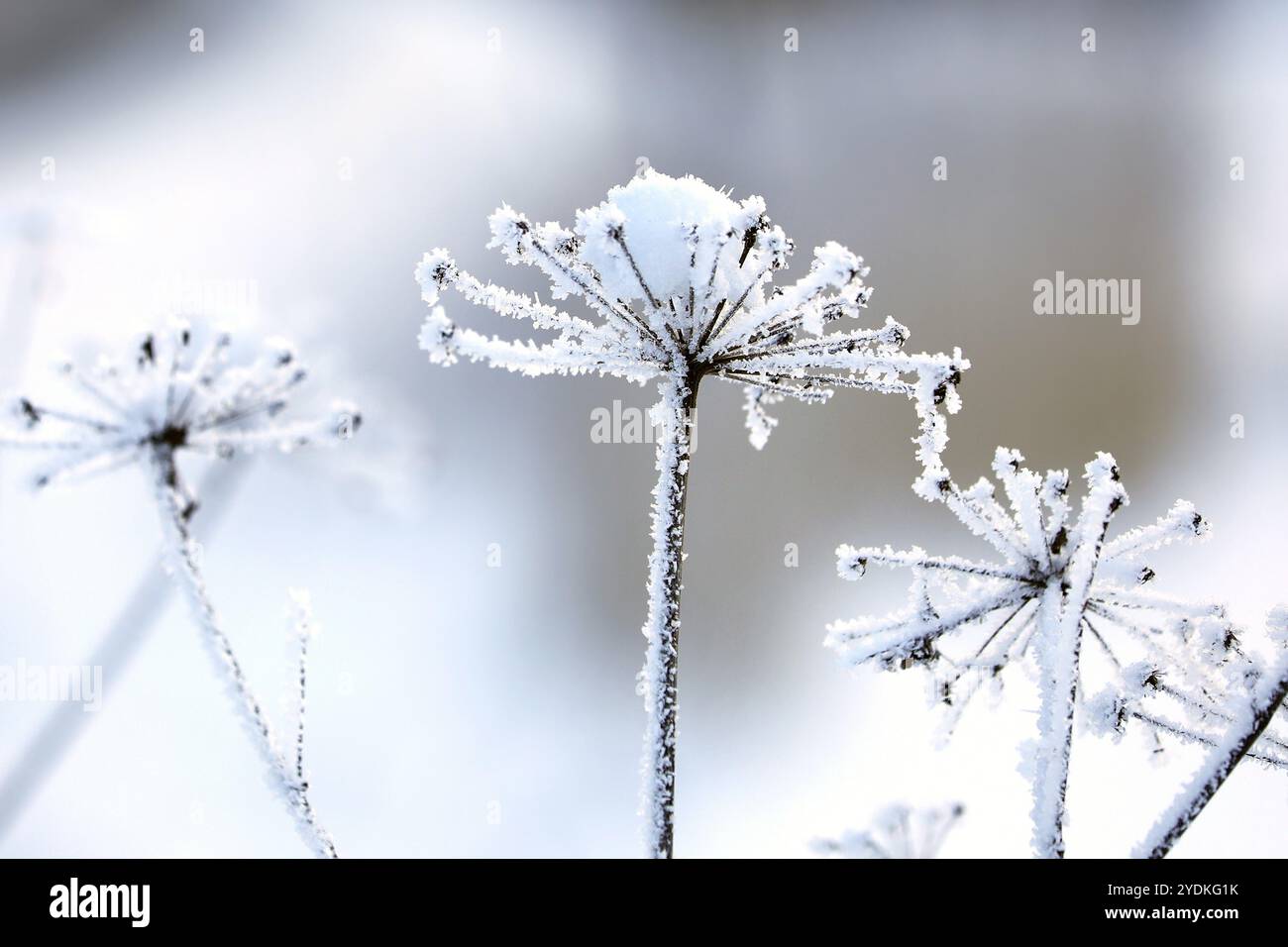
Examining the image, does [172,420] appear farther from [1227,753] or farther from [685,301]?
[1227,753]

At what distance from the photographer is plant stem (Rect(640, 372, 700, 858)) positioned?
402 cm

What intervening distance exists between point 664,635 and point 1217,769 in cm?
251

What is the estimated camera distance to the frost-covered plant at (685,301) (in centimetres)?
502

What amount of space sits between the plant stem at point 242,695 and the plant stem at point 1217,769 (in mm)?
3612

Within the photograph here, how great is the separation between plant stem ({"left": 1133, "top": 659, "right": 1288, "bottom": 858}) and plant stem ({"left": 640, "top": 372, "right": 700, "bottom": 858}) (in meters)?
2.08

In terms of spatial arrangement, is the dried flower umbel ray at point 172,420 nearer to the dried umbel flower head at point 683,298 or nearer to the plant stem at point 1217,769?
the dried umbel flower head at point 683,298

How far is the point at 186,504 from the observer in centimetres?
457

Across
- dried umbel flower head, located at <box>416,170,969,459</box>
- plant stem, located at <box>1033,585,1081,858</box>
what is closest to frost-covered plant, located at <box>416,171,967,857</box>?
dried umbel flower head, located at <box>416,170,969,459</box>

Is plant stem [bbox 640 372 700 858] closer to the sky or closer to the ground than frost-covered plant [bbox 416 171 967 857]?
closer to the ground

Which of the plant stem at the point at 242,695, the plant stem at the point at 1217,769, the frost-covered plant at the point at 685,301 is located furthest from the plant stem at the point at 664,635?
the plant stem at the point at 1217,769

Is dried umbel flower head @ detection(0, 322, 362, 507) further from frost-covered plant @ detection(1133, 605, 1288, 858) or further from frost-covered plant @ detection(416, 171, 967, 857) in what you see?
frost-covered plant @ detection(1133, 605, 1288, 858)

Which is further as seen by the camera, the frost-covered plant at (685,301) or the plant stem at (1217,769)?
the frost-covered plant at (685,301)
